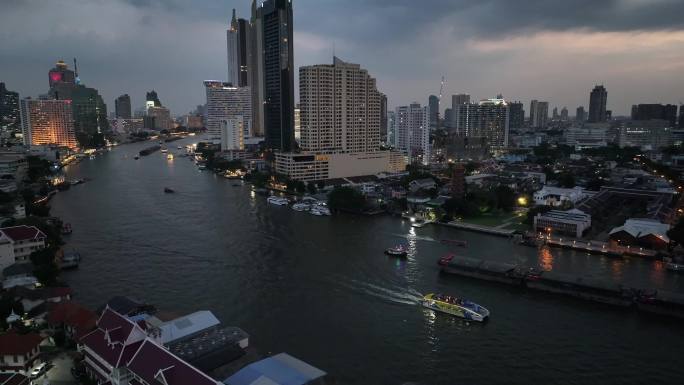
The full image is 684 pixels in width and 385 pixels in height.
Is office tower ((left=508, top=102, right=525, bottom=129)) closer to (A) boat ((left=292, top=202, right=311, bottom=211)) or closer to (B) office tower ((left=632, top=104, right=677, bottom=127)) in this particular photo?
(B) office tower ((left=632, top=104, right=677, bottom=127))

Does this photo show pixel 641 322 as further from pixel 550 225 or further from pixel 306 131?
pixel 306 131

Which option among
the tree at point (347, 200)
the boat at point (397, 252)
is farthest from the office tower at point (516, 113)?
the boat at point (397, 252)

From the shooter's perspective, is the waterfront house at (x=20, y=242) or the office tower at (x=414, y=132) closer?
the waterfront house at (x=20, y=242)

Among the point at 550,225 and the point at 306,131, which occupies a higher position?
the point at 306,131

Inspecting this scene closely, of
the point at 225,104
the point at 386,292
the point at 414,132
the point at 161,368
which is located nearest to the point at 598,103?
the point at 414,132

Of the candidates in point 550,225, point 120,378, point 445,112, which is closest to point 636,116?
point 445,112

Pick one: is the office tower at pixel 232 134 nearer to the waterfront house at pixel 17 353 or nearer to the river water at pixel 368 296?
the river water at pixel 368 296
